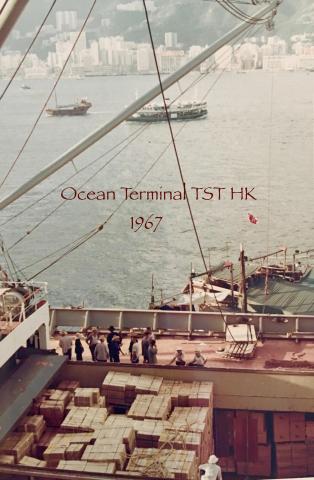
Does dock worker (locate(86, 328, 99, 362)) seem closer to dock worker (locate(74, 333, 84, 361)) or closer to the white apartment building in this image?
dock worker (locate(74, 333, 84, 361))

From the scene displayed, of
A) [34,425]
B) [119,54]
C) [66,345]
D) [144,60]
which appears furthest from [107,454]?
[119,54]

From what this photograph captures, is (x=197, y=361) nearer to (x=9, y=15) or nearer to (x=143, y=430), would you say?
(x=143, y=430)

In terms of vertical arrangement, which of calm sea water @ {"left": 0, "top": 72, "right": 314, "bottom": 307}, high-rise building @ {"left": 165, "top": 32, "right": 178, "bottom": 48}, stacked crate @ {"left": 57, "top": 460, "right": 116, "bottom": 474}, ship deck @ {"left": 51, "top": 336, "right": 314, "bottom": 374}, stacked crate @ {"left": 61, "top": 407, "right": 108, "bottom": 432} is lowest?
calm sea water @ {"left": 0, "top": 72, "right": 314, "bottom": 307}

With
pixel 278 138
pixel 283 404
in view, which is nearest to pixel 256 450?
pixel 283 404

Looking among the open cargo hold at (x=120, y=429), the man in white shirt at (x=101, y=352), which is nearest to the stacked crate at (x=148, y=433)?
the open cargo hold at (x=120, y=429)

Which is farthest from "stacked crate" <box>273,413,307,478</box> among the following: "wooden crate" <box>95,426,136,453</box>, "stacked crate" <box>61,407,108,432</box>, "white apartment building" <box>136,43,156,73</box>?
"white apartment building" <box>136,43,156,73</box>

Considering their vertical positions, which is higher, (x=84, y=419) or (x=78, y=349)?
(x=78, y=349)

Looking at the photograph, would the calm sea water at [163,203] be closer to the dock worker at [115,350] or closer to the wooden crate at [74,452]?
the dock worker at [115,350]
